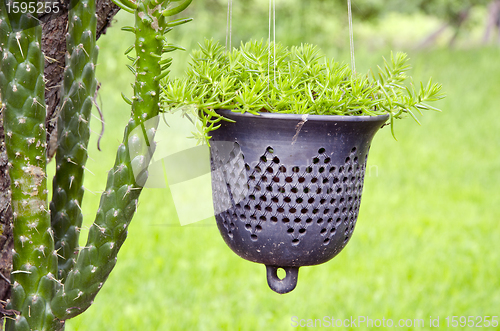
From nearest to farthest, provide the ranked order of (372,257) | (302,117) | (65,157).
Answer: (302,117), (65,157), (372,257)

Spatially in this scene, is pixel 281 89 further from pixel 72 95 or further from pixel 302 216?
pixel 72 95

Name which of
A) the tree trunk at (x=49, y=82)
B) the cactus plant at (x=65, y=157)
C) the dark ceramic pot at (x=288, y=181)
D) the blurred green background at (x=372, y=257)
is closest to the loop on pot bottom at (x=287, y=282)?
the dark ceramic pot at (x=288, y=181)

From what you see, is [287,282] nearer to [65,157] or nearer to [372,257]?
[65,157]

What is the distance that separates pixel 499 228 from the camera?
10.4 feet

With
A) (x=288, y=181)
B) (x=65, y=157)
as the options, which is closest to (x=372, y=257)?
(x=288, y=181)

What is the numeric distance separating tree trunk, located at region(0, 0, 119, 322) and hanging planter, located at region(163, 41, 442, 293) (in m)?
0.27

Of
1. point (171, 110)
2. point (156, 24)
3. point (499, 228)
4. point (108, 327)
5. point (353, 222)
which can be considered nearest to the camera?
point (156, 24)

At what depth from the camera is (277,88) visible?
0.82 metres

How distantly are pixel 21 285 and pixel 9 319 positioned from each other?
0.13 meters

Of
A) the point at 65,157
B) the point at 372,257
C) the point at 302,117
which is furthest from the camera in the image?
the point at 372,257

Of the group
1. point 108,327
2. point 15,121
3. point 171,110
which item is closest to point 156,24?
point 171,110

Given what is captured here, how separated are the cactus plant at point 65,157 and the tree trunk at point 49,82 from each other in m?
0.08

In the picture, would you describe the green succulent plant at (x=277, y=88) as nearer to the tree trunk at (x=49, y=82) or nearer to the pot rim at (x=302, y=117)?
the pot rim at (x=302, y=117)

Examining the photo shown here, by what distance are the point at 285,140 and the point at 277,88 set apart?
0.31 feet
